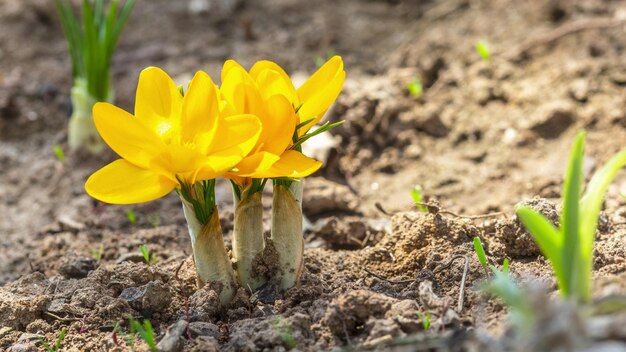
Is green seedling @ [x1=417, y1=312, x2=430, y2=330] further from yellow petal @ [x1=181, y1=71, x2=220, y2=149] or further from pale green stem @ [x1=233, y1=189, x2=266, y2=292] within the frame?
yellow petal @ [x1=181, y1=71, x2=220, y2=149]

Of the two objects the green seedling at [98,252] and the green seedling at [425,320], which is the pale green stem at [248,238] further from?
the green seedling at [98,252]

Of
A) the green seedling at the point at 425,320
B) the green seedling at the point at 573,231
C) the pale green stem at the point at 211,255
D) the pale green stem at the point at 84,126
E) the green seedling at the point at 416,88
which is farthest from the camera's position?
the green seedling at the point at 416,88

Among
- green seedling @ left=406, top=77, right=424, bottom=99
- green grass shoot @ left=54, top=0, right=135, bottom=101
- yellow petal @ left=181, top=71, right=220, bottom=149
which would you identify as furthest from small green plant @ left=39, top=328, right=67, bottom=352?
green seedling @ left=406, top=77, right=424, bottom=99

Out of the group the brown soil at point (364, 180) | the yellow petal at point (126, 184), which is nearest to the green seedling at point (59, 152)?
the brown soil at point (364, 180)

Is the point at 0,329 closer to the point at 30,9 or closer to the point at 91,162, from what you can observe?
the point at 91,162

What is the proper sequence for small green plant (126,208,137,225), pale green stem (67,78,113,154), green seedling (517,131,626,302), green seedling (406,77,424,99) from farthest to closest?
green seedling (406,77,424,99), pale green stem (67,78,113,154), small green plant (126,208,137,225), green seedling (517,131,626,302)

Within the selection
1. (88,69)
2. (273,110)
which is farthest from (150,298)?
(88,69)

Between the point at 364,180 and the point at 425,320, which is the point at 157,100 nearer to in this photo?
the point at 425,320

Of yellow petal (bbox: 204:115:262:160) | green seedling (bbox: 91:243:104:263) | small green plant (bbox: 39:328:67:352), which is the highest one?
green seedling (bbox: 91:243:104:263)

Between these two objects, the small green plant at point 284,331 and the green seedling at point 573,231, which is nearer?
the green seedling at point 573,231
